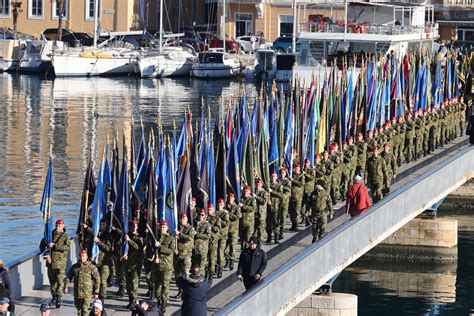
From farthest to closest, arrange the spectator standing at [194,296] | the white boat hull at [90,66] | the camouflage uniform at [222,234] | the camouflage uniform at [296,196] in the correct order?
1. the white boat hull at [90,66]
2. the camouflage uniform at [296,196]
3. the camouflage uniform at [222,234]
4. the spectator standing at [194,296]

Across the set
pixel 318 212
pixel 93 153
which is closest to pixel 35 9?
pixel 93 153

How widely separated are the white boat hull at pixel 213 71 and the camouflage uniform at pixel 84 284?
74123 mm

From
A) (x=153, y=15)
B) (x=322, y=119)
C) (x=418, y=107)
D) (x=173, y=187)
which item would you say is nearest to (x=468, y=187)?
(x=418, y=107)

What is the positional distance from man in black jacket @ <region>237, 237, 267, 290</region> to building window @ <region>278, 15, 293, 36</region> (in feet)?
269

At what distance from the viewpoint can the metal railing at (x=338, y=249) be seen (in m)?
23.4

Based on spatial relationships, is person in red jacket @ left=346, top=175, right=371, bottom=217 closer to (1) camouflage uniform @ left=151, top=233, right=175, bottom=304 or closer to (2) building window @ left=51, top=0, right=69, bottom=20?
(1) camouflage uniform @ left=151, top=233, right=175, bottom=304

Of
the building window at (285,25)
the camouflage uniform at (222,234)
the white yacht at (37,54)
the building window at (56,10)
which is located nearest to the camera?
the camouflage uniform at (222,234)

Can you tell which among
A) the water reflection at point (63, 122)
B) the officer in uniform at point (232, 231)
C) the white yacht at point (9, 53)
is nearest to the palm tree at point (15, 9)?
the white yacht at point (9, 53)

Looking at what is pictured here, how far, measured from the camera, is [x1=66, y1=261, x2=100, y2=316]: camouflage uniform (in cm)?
2259

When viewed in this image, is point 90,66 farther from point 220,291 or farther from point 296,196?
point 220,291

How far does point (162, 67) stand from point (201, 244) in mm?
73657

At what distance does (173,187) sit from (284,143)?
330 inches

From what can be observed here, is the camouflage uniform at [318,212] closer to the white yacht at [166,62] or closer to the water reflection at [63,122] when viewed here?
the water reflection at [63,122]

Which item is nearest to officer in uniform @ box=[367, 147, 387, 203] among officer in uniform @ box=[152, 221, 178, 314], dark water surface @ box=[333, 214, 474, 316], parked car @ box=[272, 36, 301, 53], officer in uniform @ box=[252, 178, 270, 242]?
dark water surface @ box=[333, 214, 474, 316]
